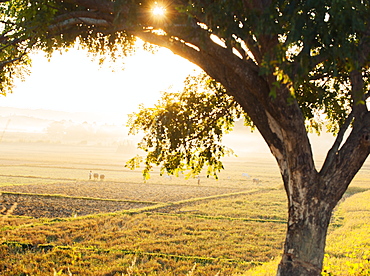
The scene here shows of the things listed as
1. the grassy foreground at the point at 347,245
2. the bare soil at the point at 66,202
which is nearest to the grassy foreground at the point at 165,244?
the grassy foreground at the point at 347,245

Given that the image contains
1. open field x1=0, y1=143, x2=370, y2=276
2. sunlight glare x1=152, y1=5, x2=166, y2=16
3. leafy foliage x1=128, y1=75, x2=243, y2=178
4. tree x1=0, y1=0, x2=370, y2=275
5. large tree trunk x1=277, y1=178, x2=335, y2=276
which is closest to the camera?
Result: tree x1=0, y1=0, x2=370, y2=275

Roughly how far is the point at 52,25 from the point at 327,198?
7.26 m

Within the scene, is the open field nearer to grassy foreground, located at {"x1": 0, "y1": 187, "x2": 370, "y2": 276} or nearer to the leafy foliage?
grassy foreground, located at {"x1": 0, "y1": 187, "x2": 370, "y2": 276}

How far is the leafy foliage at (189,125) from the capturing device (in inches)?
443

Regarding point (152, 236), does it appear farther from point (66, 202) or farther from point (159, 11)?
point (66, 202)

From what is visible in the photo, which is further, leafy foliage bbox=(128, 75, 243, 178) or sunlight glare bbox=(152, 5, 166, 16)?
leafy foliage bbox=(128, 75, 243, 178)

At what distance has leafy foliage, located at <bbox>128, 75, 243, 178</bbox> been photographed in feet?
36.9

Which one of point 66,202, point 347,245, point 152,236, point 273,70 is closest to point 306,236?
point 273,70

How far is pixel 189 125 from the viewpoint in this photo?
11328 mm

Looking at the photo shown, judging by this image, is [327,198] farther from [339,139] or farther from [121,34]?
[121,34]

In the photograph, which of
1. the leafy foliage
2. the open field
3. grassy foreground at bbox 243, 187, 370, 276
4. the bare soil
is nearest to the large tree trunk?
the open field

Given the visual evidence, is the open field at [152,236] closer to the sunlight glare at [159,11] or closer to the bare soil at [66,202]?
the bare soil at [66,202]

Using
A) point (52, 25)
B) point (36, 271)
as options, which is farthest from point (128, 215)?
point (52, 25)

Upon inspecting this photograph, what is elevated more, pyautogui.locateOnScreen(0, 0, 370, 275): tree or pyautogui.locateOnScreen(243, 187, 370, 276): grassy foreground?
pyautogui.locateOnScreen(0, 0, 370, 275): tree
